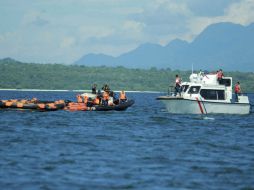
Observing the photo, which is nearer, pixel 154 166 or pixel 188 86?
pixel 154 166

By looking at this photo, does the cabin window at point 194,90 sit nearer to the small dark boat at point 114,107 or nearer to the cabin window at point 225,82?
the cabin window at point 225,82

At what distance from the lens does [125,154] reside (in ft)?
97.3

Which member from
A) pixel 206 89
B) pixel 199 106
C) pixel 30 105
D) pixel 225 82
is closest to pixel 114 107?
pixel 30 105

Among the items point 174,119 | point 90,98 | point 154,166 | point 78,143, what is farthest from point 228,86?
point 154,166

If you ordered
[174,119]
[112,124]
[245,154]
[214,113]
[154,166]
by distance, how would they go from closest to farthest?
1. [154,166]
2. [245,154]
3. [112,124]
4. [174,119]
5. [214,113]

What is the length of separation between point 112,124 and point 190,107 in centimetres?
905

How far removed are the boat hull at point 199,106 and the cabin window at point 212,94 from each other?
64 centimetres

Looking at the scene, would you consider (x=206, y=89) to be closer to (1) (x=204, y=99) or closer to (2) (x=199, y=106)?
(1) (x=204, y=99)

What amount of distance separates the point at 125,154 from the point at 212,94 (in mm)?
25257

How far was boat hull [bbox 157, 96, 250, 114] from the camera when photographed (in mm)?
53312

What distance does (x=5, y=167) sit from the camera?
996 inches

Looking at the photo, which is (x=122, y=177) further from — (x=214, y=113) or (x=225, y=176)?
(x=214, y=113)

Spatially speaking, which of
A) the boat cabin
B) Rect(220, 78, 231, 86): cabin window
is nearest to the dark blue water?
the boat cabin

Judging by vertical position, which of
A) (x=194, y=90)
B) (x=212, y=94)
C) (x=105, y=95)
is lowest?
(x=105, y=95)
